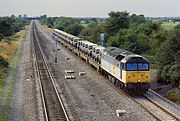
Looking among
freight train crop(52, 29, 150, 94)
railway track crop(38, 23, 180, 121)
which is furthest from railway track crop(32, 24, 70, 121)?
railway track crop(38, 23, 180, 121)

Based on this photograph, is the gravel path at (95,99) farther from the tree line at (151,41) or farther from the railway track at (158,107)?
the tree line at (151,41)

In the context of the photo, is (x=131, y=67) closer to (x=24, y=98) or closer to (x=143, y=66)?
(x=143, y=66)

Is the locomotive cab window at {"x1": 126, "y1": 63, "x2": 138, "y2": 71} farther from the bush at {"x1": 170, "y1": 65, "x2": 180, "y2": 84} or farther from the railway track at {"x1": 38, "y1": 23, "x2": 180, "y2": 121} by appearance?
the bush at {"x1": 170, "y1": 65, "x2": 180, "y2": 84}

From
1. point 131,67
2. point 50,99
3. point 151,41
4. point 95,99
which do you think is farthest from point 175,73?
point 151,41

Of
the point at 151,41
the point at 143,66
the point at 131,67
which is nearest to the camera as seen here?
the point at 131,67

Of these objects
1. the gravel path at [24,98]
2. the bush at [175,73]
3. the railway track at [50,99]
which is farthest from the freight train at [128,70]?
the gravel path at [24,98]

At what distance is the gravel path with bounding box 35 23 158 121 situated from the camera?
22.9 meters

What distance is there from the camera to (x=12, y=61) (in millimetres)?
52781

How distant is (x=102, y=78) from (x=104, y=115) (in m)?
14.3

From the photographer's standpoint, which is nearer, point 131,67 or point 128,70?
point 128,70

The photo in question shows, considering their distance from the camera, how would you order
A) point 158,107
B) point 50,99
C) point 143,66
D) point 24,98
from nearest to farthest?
point 158,107
point 50,99
point 24,98
point 143,66

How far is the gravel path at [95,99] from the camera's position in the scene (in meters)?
22.9

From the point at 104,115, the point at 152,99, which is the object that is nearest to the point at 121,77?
the point at 152,99

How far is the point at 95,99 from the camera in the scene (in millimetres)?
27734
